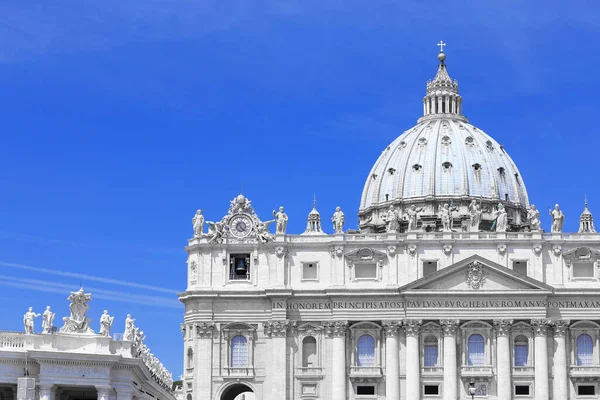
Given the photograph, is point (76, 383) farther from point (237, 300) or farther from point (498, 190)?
point (498, 190)

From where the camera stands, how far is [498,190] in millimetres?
156625

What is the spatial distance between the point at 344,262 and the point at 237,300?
9.30 meters

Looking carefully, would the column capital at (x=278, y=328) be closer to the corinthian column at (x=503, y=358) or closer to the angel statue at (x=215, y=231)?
the angel statue at (x=215, y=231)

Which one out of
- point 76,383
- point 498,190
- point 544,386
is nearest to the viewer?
point 76,383

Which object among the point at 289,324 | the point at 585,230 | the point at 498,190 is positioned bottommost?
the point at 289,324

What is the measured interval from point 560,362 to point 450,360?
8804 millimetres

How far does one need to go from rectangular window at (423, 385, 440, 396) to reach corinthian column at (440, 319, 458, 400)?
938 millimetres

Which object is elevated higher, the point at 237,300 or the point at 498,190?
the point at 498,190

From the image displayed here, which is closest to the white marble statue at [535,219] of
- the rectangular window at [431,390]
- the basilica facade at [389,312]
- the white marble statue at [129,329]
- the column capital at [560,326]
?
the basilica facade at [389,312]

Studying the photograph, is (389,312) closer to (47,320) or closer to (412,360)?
(412,360)

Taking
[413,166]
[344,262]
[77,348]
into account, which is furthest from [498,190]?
[77,348]

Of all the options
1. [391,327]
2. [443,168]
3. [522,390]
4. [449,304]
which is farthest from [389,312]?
[443,168]

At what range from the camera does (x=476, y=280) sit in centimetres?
11338

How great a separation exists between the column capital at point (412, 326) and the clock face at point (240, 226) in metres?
15.2
